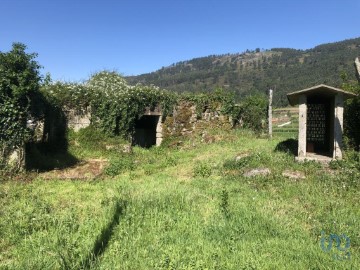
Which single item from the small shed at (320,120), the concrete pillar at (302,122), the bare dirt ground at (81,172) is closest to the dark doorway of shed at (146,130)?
the bare dirt ground at (81,172)

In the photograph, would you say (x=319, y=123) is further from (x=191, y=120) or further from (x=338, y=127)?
(x=191, y=120)

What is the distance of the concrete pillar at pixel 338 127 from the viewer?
Answer: 9.52 m

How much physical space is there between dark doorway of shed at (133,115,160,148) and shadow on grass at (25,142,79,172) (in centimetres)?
505

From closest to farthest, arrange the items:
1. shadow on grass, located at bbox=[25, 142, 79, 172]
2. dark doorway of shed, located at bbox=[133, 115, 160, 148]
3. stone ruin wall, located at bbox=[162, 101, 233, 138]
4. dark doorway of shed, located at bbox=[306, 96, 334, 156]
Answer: shadow on grass, located at bbox=[25, 142, 79, 172] < dark doorway of shed, located at bbox=[306, 96, 334, 156] < stone ruin wall, located at bbox=[162, 101, 233, 138] < dark doorway of shed, located at bbox=[133, 115, 160, 148]

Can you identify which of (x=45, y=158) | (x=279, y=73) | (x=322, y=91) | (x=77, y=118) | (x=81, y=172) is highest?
(x=279, y=73)

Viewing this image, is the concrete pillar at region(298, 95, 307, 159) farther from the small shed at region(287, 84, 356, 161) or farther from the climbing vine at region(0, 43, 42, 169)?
the climbing vine at region(0, 43, 42, 169)

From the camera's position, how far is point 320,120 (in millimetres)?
12320

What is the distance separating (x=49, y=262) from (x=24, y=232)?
48.0 inches

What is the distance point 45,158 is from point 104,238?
23.3 ft

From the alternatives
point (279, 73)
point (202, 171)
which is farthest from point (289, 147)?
point (279, 73)

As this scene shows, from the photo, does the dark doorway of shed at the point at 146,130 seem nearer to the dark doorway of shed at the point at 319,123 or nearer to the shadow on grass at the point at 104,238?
the dark doorway of shed at the point at 319,123

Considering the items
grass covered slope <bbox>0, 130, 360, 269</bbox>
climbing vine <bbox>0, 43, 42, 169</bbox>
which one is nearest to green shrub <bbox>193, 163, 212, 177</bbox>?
grass covered slope <bbox>0, 130, 360, 269</bbox>

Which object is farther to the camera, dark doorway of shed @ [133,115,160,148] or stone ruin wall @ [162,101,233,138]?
dark doorway of shed @ [133,115,160,148]

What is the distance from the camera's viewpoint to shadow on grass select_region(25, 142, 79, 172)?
32.8 feet
